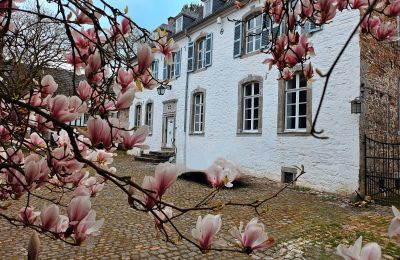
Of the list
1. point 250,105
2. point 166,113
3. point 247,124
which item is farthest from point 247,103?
point 166,113

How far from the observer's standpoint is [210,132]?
13.7m

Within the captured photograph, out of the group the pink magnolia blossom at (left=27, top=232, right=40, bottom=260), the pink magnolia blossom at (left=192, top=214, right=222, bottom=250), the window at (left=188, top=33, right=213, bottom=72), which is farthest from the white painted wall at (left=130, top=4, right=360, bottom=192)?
the pink magnolia blossom at (left=27, top=232, right=40, bottom=260)

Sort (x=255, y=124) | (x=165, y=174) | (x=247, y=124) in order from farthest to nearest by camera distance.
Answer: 1. (x=247, y=124)
2. (x=255, y=124)
3. (x=165, y=174)

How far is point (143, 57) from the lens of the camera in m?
1.23

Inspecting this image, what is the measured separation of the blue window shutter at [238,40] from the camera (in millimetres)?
12289

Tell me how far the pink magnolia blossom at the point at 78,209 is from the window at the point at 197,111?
44.0 ft

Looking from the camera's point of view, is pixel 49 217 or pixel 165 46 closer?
pixel 49 217

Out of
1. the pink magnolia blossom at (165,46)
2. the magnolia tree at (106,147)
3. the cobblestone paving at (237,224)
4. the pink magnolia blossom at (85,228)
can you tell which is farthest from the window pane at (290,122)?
the pink magnolia blossom at (85,228)

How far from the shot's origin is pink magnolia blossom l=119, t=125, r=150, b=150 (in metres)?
1.21

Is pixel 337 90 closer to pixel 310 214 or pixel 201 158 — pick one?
pixel 310 214

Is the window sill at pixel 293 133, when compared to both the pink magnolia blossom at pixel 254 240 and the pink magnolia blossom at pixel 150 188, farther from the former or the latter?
the pink magnolia blossom at pixel 150 188

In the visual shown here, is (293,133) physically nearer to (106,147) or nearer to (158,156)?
(158,156)

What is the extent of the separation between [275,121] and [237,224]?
5.70m

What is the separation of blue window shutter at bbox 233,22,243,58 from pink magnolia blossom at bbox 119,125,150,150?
11546 mm
